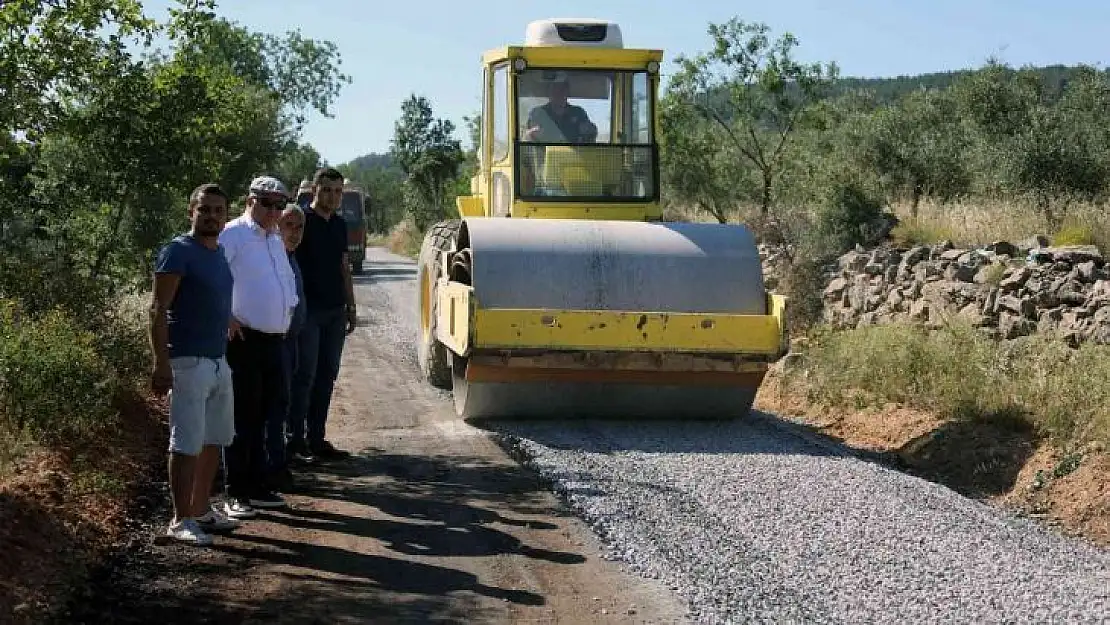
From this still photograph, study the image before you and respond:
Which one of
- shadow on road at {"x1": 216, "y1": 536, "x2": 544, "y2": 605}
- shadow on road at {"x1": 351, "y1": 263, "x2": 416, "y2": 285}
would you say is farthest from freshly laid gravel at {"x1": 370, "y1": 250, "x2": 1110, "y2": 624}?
shadow on road at {"x1": 351, "y1": 263, "x2": 416, "y2": 285}

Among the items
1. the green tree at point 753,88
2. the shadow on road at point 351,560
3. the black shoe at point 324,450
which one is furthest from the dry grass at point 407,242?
the shadow on road at point 351,560

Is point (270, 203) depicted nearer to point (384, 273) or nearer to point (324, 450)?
point (324, 450)

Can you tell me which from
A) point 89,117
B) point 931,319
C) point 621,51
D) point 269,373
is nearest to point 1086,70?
point 931,319

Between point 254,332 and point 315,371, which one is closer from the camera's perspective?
point 254,332

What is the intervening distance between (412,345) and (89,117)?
19.2 ft

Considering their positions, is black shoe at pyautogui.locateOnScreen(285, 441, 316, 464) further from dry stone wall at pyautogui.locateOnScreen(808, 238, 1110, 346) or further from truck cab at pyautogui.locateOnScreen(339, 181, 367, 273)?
truck cab at pyautogui.locateOnScreen(339, 181, 367, 273)

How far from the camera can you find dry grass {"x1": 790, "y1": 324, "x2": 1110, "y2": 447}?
9.60 m

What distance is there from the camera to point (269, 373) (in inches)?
295

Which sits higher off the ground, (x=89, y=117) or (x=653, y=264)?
(x=89, y=117)

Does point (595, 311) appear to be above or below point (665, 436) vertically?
above

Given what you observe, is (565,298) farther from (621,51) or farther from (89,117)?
(89,117)

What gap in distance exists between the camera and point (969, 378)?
10859 mm

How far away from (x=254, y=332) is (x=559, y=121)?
17.1 feet

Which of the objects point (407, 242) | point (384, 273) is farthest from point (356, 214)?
point (407, 242)
